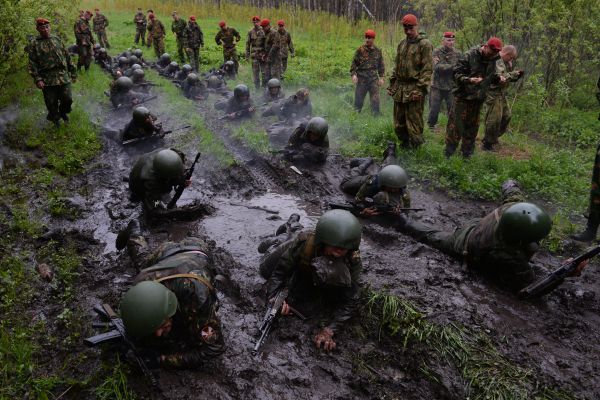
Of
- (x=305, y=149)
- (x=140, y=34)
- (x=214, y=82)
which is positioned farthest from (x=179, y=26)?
(x=305, y=149)

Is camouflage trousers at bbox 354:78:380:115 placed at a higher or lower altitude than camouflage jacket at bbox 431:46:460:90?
lower

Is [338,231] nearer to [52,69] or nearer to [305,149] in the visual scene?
[305,149]

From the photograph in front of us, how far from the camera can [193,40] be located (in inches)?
646

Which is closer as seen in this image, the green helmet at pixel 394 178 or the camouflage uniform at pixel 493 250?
the camouflage uniform at pixel 493 250

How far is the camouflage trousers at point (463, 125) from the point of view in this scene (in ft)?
23.9

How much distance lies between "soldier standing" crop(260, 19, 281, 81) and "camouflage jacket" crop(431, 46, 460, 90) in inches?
196

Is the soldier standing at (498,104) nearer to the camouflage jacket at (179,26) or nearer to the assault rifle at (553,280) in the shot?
the assault rifle at (553,280)

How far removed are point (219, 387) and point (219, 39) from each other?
547 inches

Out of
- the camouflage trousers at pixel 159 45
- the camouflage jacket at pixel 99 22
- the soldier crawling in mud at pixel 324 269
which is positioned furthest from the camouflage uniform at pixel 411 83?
the camouflage jacket at pixel 99 22

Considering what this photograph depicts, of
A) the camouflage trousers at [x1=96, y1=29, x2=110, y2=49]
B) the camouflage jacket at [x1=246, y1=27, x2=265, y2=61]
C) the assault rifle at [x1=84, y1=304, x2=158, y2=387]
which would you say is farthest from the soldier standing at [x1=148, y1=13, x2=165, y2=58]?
the assault rifle at [x1=84, y1=304, x2=158, y2=387]

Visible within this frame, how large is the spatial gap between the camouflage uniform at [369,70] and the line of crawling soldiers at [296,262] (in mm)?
4846

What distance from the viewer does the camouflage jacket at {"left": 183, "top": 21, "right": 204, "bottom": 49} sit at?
16.2m

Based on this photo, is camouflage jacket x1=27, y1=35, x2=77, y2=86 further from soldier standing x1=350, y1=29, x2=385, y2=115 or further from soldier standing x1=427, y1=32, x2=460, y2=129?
soldier standing x1=427, y1=32, x2=460, y2=129

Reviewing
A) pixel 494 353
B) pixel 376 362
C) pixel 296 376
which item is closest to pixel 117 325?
pixel 296 376
